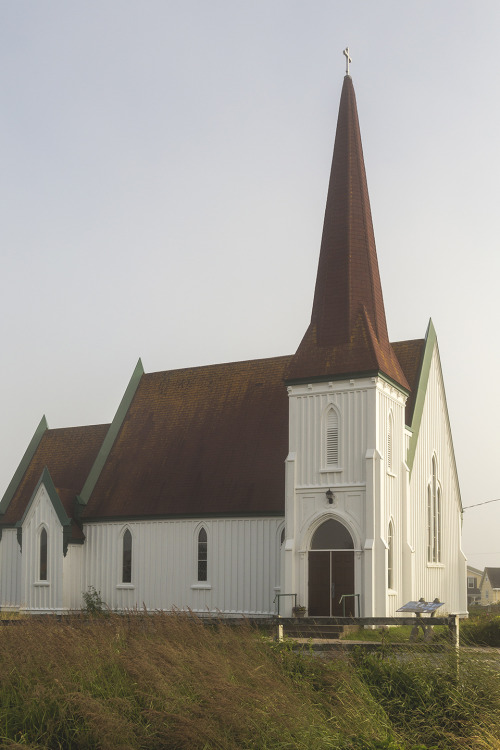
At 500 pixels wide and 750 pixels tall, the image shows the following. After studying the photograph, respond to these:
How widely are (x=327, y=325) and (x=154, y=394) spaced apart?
1189 centimetres

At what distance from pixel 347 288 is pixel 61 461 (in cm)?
1785

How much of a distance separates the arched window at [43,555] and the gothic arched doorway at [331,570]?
12665mm

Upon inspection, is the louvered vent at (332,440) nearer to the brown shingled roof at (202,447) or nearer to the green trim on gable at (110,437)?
the brown shingled roof at (202,447)

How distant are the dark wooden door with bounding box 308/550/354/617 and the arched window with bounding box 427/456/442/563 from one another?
6.27 m

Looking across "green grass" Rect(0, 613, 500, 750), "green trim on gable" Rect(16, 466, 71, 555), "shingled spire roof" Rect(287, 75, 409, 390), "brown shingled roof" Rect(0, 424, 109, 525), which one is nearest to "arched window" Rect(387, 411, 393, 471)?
"shingled spire roof" Rect(287, 75, 409, 390)

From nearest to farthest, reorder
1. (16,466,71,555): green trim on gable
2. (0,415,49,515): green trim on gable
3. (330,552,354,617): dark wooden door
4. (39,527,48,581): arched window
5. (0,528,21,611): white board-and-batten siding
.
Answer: (330,552,354,617): dark wooden door → (16,466,71,555): green trim on gable → (39,527,48,581): arched window → (0,528,21,611): white board-and-batten siding → (0,415,49,515): green trim on gable

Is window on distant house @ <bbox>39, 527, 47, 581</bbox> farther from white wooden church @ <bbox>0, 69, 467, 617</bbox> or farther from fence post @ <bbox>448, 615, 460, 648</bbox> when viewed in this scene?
fence post @ <bbox>448, 615, 460, 648</bbox>

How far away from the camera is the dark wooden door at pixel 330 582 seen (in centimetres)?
3116

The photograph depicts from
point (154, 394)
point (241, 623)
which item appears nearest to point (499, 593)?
point (154, 394)

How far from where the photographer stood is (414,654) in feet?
48.6

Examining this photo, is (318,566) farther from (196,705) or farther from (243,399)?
(196,705)

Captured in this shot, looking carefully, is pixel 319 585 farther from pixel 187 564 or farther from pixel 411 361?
pixel 411 361

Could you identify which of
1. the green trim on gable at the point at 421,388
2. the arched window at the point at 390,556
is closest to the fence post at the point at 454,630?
the arched window at the point at 390,556

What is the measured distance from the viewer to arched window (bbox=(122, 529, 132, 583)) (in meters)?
38.3
